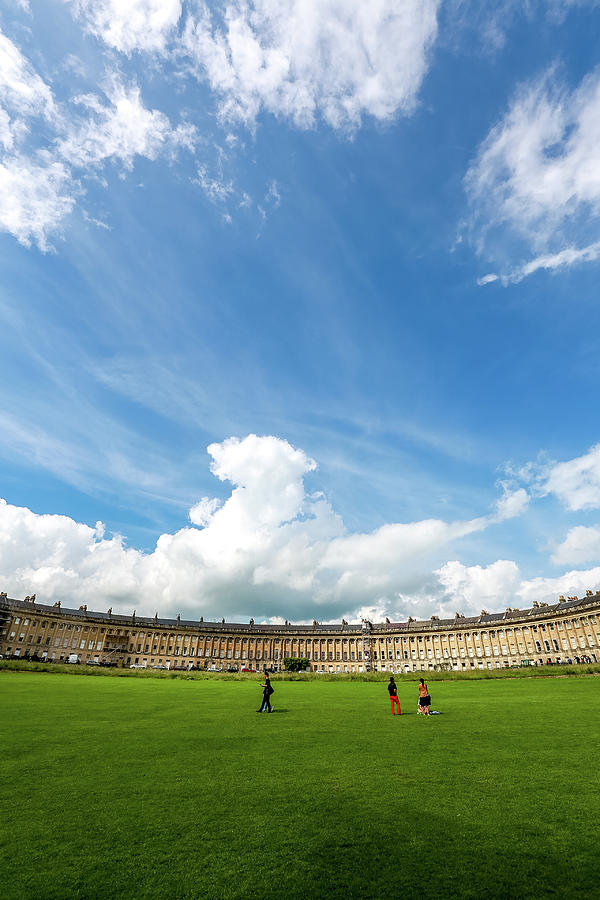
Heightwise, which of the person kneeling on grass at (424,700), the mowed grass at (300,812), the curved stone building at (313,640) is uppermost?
the curved stone building at (313,640)

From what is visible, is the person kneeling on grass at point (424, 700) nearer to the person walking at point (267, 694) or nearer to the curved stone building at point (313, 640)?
the person walking at point (267, 694)

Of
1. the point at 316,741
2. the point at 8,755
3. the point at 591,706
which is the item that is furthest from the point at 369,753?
the point at 591,706

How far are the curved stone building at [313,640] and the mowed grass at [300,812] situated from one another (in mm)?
119086

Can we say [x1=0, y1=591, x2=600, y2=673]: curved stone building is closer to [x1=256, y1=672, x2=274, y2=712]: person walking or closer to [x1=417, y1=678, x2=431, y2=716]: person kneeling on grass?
[x1=417, y1=678, x2=431, y2=716]: person kneeling on grass

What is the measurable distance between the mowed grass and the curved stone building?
4688 inches

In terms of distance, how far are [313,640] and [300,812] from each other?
15222cm

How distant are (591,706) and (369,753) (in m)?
18.0

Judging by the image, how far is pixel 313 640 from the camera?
15088 cm

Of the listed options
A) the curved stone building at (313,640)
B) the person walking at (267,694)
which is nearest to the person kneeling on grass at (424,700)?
the person walking at (267,694)

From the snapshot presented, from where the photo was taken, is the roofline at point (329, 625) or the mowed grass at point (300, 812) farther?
the roofline at point (329, 625)

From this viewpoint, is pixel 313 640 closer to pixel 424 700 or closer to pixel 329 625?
pixel 329 625

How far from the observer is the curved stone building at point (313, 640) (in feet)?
392

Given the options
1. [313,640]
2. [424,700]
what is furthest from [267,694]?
[313,640]

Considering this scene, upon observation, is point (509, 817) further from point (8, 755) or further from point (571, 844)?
point (8, 755)
